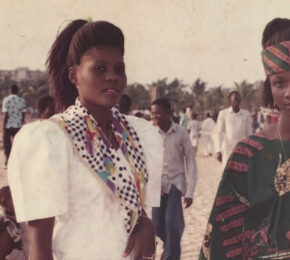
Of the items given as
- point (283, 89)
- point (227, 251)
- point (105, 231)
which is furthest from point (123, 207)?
point (283, 89)

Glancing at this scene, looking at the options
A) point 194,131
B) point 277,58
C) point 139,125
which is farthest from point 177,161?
point 194,131

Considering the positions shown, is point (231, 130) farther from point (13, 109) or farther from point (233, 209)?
point (233, 209)

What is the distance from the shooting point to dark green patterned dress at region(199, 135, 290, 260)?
2377 millimetres

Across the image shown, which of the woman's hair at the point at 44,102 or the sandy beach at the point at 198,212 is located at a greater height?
the woman's hair at the point at 44,102

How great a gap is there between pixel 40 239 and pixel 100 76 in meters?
0.69

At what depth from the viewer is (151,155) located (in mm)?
2445

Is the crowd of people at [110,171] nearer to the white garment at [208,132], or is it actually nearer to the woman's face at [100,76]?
the woman's face at [100,76]

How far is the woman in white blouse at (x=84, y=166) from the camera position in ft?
6.37

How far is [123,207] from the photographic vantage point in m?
2.12

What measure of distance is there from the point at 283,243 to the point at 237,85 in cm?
6279

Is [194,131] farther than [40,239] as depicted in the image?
Yes

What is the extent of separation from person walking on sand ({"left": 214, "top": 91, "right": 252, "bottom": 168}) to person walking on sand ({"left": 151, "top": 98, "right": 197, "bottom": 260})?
3.03 m

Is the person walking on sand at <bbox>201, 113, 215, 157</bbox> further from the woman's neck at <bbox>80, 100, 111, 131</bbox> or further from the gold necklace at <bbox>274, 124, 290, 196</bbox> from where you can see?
the woman's neck at <bbox>80, 100, 111, 131</bbox>

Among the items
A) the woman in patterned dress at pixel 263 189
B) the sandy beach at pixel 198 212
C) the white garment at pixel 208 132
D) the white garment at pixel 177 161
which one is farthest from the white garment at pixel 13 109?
the woman in patterned dress at pixel 263 189
